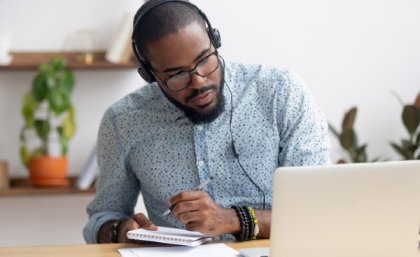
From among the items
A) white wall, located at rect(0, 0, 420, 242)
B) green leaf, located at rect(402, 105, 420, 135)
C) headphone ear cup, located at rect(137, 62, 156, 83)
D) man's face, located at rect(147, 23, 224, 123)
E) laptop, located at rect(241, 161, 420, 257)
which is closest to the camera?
laptop, located at rect(241, 161, 420, 257)

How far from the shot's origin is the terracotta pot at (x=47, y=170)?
3.53 meters

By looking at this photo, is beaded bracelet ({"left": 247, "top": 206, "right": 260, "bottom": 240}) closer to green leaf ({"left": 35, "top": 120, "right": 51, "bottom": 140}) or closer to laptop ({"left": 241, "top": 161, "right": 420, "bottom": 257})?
laptop ({"left": 241, "top": 161, "right": 420, "bottom": 257})

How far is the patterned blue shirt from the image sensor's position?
221cm

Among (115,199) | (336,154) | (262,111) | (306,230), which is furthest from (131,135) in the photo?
(336,154)

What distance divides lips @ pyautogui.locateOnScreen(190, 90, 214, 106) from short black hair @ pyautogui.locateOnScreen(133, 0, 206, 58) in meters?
0.17

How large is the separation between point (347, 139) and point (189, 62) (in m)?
1.61

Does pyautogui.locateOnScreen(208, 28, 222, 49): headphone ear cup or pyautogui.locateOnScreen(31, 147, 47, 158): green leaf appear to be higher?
pyautogui.locateOnScreen(208, 28, 222, 49): headphone ear cup

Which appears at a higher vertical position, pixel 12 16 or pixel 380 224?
pixel 12 16

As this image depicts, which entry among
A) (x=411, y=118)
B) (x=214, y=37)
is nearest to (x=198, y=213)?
(x=214, y=37)

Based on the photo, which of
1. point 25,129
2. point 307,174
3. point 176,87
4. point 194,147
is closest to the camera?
point 307,174

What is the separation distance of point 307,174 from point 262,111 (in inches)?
31.7

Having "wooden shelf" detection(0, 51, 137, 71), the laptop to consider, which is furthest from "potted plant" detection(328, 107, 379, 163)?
the laptop

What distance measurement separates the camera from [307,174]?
1.46m

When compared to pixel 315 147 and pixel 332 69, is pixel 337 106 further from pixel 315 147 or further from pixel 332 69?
pixel 315 147
